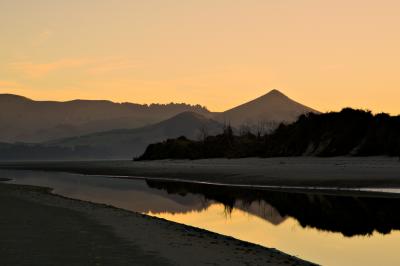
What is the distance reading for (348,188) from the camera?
35.1 meters

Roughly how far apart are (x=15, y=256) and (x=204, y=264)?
4.67 metres

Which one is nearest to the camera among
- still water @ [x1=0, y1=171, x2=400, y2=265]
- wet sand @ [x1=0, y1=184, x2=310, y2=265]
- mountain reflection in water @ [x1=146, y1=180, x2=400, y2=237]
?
wet sand @ [x1=0, y1=184, x2=310, y2=265]

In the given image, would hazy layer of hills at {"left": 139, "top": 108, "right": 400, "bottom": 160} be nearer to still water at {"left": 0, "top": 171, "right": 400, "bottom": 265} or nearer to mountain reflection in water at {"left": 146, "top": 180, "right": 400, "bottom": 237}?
mountain reflection in water at {"left": 146, "top": 180, "right": 400, "bottom": 237}

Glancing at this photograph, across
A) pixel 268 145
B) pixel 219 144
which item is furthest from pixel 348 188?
pixel 219 144

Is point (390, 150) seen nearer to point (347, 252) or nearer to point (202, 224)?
point (202, 224)

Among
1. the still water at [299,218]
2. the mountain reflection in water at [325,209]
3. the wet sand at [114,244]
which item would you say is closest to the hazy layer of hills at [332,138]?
the mountain reflection in water at [325,209]

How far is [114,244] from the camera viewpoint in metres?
14.8

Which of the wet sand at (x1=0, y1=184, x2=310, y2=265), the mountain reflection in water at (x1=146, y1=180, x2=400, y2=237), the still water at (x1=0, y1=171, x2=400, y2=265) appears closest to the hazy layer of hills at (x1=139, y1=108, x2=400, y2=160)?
the mountain reflection in water at (x1=146, y1=180, x2=400, y2=237)

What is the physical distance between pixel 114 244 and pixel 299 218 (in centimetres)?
1140

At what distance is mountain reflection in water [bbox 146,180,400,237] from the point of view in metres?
20.9

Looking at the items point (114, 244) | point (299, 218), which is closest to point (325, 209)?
point (299, 218)

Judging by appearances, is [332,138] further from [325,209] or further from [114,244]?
[114,244]

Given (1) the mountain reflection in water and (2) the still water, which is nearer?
(2) the still water

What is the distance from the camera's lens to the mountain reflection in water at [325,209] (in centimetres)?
2094
